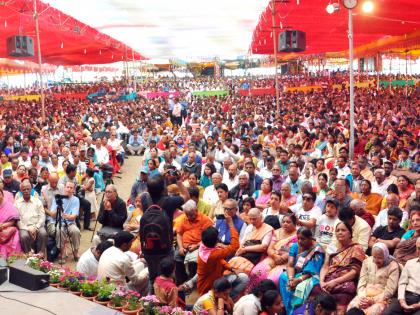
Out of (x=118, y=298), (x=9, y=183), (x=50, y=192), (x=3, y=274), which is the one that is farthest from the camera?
(x=9, y=183)

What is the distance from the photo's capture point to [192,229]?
23.0 ft

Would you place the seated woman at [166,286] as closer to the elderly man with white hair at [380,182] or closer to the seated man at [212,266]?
the seated man at [212,266]

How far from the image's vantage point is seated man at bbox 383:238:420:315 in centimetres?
512

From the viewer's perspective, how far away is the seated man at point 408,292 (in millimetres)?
5125

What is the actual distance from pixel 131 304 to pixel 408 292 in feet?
7.59

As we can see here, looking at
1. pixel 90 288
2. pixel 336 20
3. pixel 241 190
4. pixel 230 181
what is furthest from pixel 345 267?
pixel 336 20

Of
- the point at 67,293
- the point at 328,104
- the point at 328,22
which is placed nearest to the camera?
the point at 67,293

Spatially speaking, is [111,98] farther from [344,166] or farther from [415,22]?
[344,166]

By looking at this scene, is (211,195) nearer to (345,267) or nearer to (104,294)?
(345,267)

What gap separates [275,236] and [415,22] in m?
13.6

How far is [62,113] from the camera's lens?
2417 cm

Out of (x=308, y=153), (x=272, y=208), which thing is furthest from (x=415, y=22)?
(x=272, y=208)

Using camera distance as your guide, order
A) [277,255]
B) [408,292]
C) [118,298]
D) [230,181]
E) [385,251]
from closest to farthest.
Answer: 1. [118,298]
2. [408,292]
3. [385,251]
4. [277,255]
5. [230,181]

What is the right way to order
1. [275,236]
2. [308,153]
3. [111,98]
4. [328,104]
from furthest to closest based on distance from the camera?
1. [111,98]
2. [328,104]
3. [308,153]
4. [275,236]
